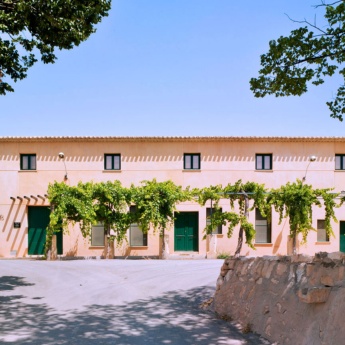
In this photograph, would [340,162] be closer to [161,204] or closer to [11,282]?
[161,204]

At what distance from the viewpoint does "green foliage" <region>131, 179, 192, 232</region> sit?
65.8 feet

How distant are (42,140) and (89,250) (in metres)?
6.59

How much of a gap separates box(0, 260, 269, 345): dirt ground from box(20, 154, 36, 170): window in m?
10.0

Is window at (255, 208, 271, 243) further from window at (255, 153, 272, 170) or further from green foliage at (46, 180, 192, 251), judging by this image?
green foliage at (46, 180, 192, 251)

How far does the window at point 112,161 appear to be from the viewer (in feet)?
74.6

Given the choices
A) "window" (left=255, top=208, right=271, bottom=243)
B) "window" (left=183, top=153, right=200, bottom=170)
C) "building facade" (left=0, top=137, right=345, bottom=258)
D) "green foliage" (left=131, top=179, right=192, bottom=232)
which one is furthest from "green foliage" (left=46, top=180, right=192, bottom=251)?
"window" (left=255, top=208, right=271, bottom=243)

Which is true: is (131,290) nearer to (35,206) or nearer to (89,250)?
(89,250)

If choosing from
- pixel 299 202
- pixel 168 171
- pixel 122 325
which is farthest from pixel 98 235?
pixel 122 325

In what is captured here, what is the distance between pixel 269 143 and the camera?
2277cm

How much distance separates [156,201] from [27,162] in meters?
7.94

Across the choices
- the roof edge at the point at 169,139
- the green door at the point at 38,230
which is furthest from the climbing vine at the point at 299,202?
the green door at the point at 38,230

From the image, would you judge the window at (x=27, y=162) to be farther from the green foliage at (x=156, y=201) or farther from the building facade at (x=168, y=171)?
the green foliage at (x=156, y=201)

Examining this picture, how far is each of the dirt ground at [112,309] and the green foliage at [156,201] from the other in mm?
6561

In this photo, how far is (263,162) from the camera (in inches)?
899
